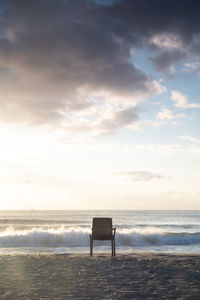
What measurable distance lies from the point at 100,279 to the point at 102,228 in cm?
452

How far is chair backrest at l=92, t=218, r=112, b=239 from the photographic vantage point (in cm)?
1080

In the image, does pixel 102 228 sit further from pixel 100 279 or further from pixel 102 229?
pixel 100 279

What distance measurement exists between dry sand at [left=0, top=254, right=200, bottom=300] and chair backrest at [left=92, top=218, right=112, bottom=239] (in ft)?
5.29

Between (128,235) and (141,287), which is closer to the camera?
(141,287)

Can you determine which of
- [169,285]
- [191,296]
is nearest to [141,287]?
[169,285]

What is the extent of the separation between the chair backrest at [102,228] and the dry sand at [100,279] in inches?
63.5

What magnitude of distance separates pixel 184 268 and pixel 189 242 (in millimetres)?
12873

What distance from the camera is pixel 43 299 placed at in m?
4.77

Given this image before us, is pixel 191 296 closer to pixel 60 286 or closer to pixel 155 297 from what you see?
pixel 155 297

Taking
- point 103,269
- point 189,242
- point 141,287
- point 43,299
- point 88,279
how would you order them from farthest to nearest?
point 189,242
point 103,269
point 88,279
point 141,287
point 43,299

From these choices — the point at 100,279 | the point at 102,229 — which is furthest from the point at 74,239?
the point at 100,279

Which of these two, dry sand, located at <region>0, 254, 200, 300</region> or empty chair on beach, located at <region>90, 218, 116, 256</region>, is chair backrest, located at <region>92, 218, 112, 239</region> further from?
dry sand, located at <region>0, 254, 200, 300</region>

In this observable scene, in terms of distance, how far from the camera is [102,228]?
428 inches

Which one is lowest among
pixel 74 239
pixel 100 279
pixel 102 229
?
Result: pixel 74 239
